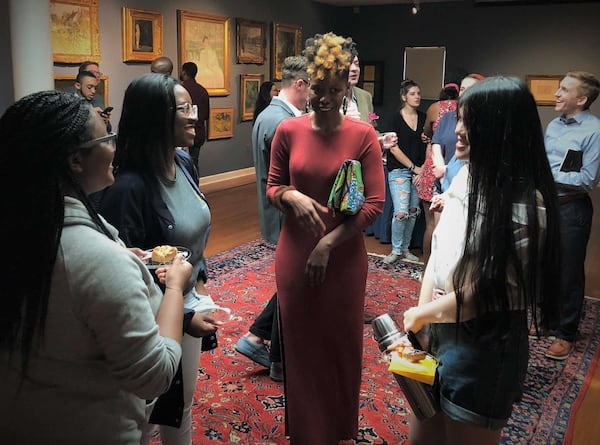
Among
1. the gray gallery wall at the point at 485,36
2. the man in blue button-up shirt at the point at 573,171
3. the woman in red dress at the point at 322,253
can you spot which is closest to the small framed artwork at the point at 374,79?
the gray gallery wall at the point at 485,36

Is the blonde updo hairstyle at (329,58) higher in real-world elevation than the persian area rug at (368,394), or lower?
higher

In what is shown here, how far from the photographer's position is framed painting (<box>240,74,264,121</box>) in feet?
32.3

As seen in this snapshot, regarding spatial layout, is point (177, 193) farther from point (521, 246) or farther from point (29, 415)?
point (521, 246)

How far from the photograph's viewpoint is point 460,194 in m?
1.67

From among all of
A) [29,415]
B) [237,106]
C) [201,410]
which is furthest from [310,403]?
[237,106]

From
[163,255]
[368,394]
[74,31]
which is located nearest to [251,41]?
[74,31]

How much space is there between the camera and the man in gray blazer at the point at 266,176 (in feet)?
10.7

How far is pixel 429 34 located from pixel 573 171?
28.6ft

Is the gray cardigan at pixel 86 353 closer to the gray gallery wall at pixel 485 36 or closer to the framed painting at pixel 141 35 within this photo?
the framed painting at pixel 141 35

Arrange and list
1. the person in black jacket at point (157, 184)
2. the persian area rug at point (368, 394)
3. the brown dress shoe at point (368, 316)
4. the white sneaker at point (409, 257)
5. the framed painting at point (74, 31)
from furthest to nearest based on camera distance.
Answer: the framed painting at point (74, 31) < the white sneaker at point (409, 257) < the brown dress shoe at point (368, 316) < the persian area rug at point (368, 394) < the person in black jacket at point (157, 184)

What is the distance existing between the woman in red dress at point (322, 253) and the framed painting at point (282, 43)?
847 centimetres

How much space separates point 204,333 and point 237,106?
8.46 metres

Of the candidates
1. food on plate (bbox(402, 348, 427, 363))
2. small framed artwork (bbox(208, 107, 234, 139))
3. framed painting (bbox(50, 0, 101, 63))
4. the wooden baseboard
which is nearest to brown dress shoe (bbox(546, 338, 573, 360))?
food on plate (bbox(402, 348, 427, 363))

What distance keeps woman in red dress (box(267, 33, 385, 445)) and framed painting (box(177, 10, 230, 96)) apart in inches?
262
